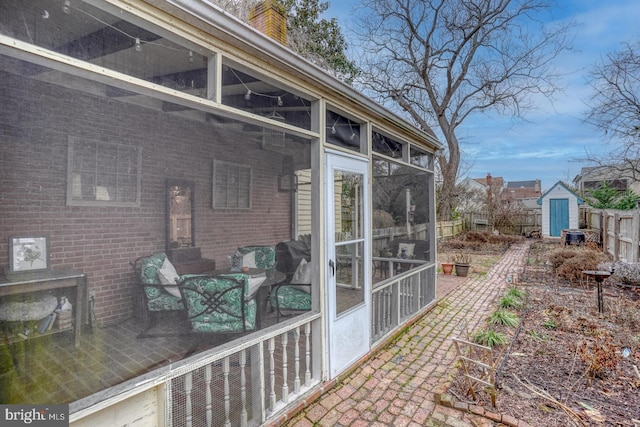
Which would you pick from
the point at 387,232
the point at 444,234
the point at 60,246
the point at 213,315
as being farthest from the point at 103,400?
the point at 444,234

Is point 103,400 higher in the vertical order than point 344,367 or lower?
higher

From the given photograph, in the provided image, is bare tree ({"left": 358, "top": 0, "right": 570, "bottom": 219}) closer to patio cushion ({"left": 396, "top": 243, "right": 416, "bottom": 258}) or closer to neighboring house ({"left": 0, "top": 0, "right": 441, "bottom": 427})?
patio cushion ({"left": 396, "top": 243, "right": 416, "bottom": 258})

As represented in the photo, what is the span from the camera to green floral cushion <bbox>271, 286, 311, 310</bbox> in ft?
12.1

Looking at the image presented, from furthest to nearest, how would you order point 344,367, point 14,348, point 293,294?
1. point 293,294
2. point 344,367
3. point 14,348

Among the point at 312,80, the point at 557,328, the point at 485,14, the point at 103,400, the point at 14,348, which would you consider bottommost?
the point at 557,328

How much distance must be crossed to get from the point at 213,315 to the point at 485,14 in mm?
17208

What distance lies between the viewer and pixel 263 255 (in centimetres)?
526

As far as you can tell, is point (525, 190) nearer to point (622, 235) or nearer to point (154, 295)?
point (622, 235)

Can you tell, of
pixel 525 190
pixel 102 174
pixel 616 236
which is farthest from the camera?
pixel 525 190

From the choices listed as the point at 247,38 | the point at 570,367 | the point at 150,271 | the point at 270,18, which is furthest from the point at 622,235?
the point at 150,271

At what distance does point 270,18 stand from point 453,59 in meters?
15.1

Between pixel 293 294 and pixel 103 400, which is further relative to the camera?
pixel 293 294

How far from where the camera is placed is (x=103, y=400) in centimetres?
150

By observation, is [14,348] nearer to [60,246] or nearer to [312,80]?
[60,246]
